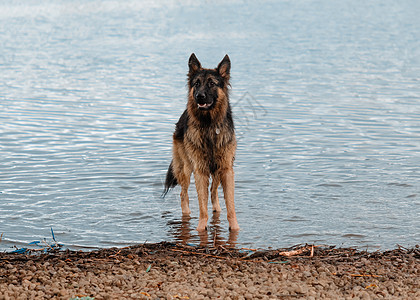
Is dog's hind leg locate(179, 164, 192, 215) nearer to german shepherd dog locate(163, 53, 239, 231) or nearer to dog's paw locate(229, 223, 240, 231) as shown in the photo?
german shepherd dog locate(163, 53, 239, 231)

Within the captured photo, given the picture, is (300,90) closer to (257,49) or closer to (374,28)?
(257,49)

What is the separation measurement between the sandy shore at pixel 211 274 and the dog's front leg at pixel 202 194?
116 cm

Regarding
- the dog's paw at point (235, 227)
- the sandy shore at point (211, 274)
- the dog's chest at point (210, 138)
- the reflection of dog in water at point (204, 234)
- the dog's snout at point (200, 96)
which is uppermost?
the dog's snout at point (200, 96)

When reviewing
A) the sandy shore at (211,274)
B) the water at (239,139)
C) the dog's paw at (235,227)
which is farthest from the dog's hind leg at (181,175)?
the sandy shore at (211,274)

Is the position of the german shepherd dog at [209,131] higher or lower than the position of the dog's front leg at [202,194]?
higher

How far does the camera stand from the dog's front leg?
7367mm

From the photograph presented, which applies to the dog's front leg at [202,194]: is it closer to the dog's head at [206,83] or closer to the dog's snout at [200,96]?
the dog's head at [206,83]

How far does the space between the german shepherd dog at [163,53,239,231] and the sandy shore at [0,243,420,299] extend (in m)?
1.22

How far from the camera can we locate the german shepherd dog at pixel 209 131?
22.9 ft

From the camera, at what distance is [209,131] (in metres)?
7.19

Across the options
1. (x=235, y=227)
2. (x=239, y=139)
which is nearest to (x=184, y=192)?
(x=235, y=227)

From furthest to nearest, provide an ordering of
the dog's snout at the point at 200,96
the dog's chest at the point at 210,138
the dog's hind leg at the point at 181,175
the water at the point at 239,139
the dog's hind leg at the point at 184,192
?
the dog's hind leg at the point at 184,192 < the dog's hind leg at the point at 181,175 < the water at the point at 239,139 < the dog's chest at the point at 210,138 < the dog's snout at the point at 200,96

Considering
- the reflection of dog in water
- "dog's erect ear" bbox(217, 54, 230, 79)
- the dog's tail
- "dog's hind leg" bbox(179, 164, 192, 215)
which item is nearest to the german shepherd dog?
"dog's erect ear" bbox(217, 54, 230, 79)

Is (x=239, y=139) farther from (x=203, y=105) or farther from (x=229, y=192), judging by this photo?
(x=203, y=105)
